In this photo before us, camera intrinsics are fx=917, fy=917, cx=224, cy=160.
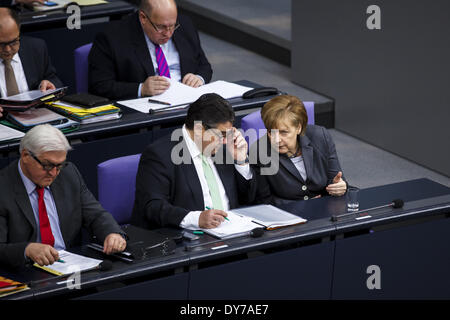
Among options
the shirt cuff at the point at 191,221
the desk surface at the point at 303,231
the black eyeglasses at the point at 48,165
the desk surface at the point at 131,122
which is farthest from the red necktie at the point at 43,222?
the desk surface at the point at 131,122

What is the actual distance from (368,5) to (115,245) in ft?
11.4

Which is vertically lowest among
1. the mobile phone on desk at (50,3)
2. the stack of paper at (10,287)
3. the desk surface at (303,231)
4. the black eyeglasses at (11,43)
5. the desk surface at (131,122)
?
the desk surface at (303,231)

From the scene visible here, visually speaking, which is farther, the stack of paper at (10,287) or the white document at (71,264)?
the white document at (71,264)

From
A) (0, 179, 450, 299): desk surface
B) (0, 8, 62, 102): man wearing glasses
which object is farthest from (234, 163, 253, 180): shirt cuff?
(0, 8, 62, 102): man wearing glasses

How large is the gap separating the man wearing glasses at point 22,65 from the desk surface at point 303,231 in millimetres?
1854

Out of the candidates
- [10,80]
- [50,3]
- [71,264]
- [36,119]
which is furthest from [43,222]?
[50,3]

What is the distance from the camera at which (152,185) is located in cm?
391

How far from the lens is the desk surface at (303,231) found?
3254 millimetres

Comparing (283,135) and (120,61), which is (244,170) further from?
(120,61)

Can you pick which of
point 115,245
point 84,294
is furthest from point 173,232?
point 84,294

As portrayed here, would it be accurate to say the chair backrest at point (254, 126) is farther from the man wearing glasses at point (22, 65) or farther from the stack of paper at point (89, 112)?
the man wearing glasses at point (22, 65)

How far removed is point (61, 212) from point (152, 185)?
1.34 ft

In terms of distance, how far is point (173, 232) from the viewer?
3.64 m

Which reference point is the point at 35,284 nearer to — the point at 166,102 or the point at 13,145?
the point at 13,145
